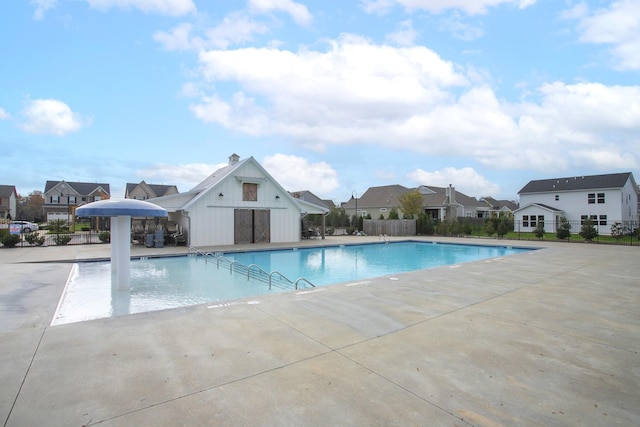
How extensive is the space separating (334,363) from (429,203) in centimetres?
4039

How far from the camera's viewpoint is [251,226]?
2094 centimetres

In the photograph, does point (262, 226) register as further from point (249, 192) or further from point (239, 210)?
point (249, 192)

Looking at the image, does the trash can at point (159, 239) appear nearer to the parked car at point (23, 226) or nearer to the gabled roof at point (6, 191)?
the parked car at point (23, 226)

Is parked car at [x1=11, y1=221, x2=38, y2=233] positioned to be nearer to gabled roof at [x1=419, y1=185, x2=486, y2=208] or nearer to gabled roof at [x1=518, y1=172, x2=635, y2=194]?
gabled roof at [x1=419, y1=185, x2=486, y2=208]

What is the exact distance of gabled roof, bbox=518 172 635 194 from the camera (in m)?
29.7

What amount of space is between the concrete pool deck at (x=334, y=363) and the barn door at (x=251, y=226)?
13721mm

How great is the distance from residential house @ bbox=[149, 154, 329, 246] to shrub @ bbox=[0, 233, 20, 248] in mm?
6955

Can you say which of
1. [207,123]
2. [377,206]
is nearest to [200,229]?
[207,123]

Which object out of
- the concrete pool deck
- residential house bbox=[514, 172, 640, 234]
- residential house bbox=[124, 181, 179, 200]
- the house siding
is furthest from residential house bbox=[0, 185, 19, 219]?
residential house bbox=[514, 172, 640, 234]

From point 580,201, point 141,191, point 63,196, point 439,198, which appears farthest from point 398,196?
point 63,196

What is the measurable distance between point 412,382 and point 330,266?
1129 cm

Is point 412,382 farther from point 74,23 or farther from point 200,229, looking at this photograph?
point 200,229

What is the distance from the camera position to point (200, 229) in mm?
19000

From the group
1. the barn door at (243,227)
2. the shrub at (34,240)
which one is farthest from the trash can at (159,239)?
the shrub at (34,240)
